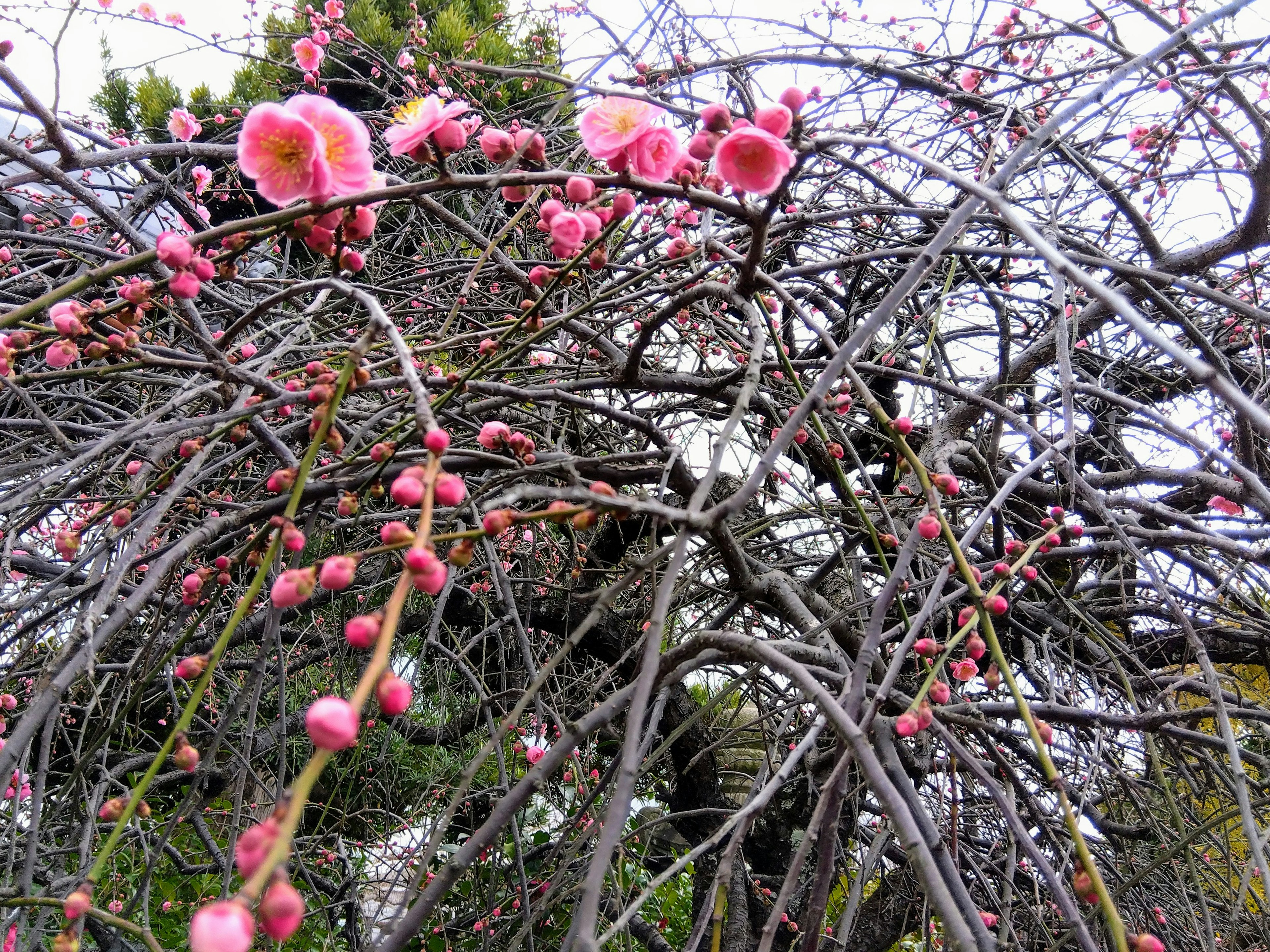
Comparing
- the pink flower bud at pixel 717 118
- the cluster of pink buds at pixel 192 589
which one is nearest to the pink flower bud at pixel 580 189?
the pink flower bud at pixel 717 118

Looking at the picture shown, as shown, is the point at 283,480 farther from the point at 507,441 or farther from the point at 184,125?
the point at 184,125

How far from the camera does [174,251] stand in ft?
2.51

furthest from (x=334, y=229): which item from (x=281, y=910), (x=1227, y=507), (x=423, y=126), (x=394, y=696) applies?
(x=1227, y=507)

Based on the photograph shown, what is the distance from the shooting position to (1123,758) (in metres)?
2.18

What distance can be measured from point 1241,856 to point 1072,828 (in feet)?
11.4

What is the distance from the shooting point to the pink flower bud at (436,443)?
54 cm

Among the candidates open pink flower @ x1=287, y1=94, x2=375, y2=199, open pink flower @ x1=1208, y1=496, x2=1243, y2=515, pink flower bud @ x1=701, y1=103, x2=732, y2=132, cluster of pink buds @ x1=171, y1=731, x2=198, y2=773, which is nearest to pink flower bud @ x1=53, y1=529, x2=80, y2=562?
cluster of pink buds @ x1=171, y1=731, x2=198, y2=773

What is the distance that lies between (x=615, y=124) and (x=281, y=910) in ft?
2.77

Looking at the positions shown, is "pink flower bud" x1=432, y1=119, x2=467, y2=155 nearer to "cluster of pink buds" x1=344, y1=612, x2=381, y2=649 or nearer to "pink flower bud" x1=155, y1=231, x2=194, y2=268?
"pink flower bud" x1=155, y1=231, x2=194, y2=268

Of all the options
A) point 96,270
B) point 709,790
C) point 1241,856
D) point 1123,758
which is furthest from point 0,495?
point 1241,856

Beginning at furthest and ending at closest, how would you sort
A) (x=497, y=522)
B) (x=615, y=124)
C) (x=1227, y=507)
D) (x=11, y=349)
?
1. (x=1227, y=507)
2. (x=615, y=124)
3. (x=11, y=349)
4. (x=497, y=522)

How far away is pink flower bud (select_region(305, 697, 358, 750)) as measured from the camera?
0.41 m

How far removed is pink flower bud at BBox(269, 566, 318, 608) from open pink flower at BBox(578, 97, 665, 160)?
565 mm

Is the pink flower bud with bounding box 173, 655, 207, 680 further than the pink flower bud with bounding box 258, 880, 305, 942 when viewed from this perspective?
Yes
